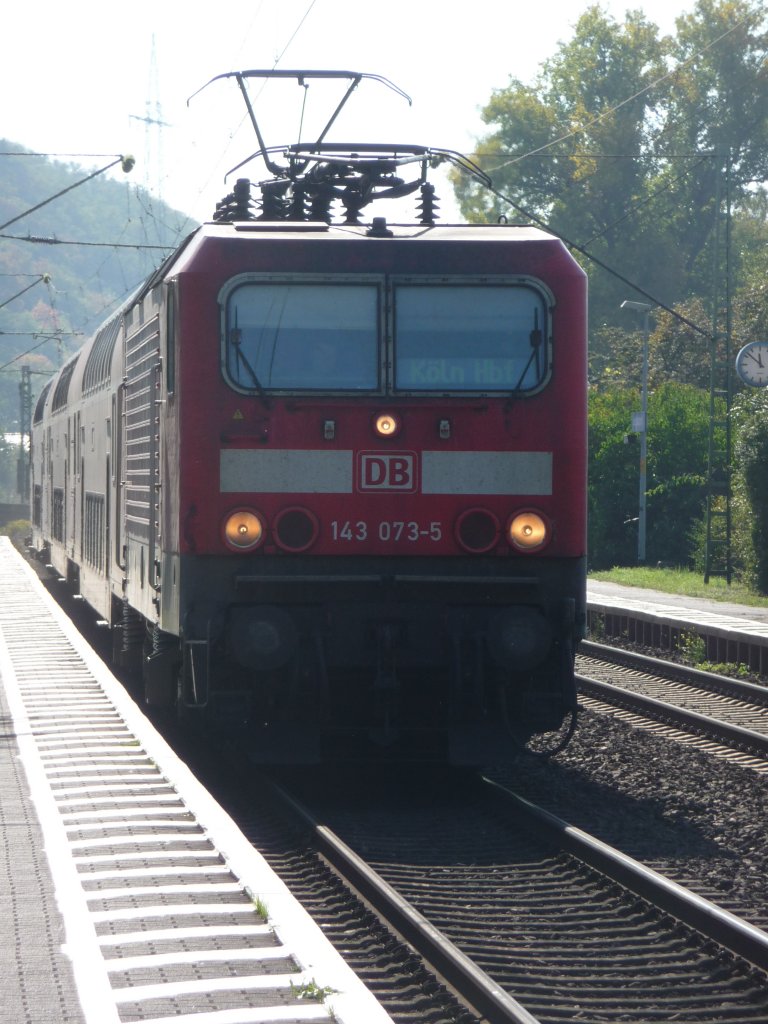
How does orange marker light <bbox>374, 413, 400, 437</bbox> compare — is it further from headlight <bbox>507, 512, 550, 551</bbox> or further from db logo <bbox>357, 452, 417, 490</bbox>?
headlight <bbox>507, 512, 550, 551</bbox>

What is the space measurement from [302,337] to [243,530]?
1.06 meters

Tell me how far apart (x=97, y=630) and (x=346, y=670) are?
11.6 meters

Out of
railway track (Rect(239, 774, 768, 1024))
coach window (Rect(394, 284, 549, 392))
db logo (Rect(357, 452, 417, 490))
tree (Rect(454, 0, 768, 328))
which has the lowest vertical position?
railway track (Rect(239, 774, 768, 1024))

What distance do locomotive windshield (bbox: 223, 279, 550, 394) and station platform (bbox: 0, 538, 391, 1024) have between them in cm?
218

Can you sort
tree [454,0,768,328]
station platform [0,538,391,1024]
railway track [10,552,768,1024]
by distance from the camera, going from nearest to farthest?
station platform [0,538,391,1024] < railway track [10,552,768,1024] < tree [454,0,768,328]

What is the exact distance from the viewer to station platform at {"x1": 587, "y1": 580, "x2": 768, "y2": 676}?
51.1ft

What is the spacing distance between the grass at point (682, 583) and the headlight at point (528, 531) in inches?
507

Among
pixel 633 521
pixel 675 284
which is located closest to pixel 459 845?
pixel 633 521

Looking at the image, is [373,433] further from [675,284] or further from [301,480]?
[675,284]

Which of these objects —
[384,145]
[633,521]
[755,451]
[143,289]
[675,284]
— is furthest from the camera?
[675,284]

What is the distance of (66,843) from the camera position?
6168mm

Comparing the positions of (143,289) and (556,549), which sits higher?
(143,289)

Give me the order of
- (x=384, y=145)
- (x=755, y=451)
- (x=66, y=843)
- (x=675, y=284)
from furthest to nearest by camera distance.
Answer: (x=675, y=284) < (x=755, y=451) < (x=384, y=145) < (x=66, y=843)

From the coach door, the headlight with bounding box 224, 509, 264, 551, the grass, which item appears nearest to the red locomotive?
the headlight with bounding box 224, 509, 264, 551
